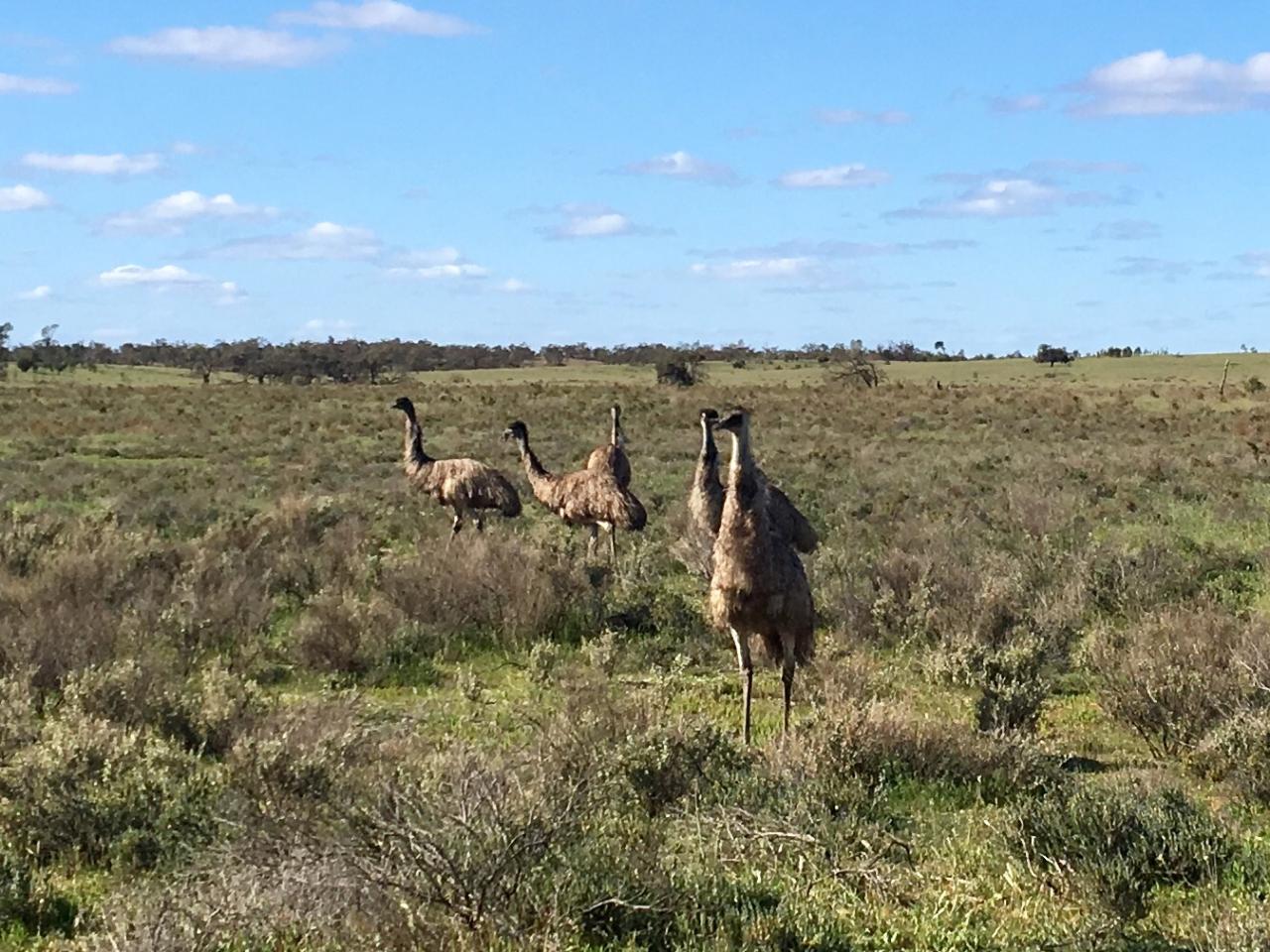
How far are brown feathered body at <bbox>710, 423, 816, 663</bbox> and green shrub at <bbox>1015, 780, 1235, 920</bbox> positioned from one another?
2431mm

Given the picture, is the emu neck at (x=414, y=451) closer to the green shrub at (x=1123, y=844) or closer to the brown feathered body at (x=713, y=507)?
the brown feathered body at (x=713, y=507)

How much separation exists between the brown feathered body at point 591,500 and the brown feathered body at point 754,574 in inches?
288

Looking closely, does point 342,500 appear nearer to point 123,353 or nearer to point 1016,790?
point 1016,790

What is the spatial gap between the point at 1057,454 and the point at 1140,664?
21792 mm

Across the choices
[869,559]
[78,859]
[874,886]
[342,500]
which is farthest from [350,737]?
[342,500]

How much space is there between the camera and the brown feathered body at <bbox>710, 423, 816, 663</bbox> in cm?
786

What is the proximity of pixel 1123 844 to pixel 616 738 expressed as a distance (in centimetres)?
227

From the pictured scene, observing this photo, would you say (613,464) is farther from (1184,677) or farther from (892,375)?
(892,375)

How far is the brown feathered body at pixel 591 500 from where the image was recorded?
1543 cm

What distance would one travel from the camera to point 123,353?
4311 inches

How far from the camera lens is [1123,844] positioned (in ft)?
17.6

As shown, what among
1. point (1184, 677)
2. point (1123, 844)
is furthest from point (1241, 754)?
point (1123, 844)

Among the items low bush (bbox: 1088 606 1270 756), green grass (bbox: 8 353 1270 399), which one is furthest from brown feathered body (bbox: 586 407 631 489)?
green grass (bbox: 8 353 1270 399)

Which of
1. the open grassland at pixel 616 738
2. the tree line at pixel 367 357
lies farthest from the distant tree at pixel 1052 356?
the open grassland at pixel 616 738
